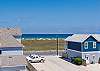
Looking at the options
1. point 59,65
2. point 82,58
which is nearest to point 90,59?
point 82,58

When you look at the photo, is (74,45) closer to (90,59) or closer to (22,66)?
(90,59)

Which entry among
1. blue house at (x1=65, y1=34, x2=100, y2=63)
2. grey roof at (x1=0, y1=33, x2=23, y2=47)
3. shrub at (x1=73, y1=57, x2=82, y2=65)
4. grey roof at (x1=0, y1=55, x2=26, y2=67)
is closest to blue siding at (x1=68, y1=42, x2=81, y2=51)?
blue house at (x1=65, y1=34, x2=100, y2=63)

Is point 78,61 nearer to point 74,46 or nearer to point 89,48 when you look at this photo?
point 89,48

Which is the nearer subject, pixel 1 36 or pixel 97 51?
pixel 1 36

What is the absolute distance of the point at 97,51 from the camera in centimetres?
5403

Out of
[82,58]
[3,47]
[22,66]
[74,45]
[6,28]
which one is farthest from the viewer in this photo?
[6,28]

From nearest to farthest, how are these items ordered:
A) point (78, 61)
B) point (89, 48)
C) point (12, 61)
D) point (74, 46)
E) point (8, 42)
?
point (12, 61), point (8, 42), point (78, 61), point (89, 48), point (74, 46)

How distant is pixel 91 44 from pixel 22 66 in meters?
22.2

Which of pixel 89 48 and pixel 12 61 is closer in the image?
pixel 12 61

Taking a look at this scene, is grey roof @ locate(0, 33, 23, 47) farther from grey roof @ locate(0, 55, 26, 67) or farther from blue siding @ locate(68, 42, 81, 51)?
blue siding @ locate(68, 42, 81, 51)

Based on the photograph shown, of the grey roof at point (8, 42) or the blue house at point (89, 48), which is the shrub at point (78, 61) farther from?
the grey roof at point (8, 42)

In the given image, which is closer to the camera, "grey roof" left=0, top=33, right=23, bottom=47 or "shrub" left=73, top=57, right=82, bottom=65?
"grey roof" left=0, top=33, right=23, bottom=47

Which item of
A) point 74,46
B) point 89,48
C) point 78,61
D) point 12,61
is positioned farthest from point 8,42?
point 74,46

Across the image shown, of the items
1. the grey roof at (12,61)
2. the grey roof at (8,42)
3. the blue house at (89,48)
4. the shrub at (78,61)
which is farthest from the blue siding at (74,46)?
the grey roof at (12,61)
